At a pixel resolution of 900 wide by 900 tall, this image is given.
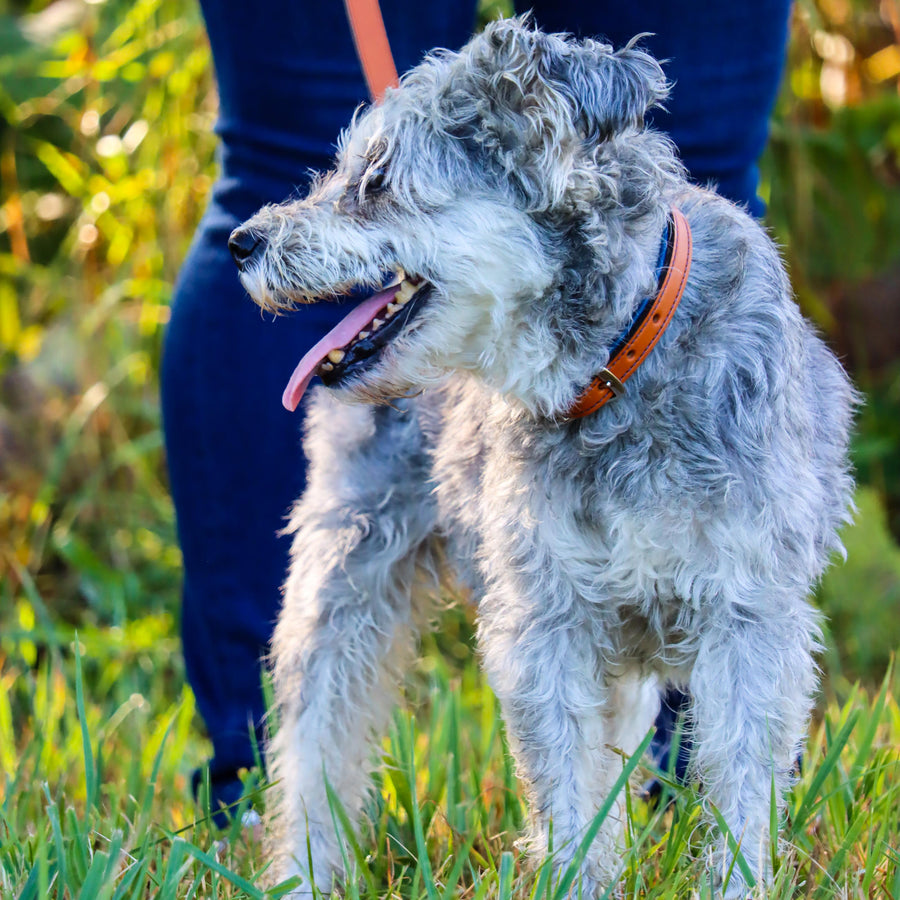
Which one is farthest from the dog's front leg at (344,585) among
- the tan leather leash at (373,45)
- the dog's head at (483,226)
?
the tan leather leash at (373,45)

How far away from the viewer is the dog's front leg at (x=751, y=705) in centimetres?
196

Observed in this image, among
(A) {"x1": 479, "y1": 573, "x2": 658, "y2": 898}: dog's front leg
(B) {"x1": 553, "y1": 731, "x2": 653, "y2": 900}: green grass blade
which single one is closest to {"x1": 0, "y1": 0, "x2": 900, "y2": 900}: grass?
(A) {"x1": 479, "y1": 573, "x2": 658, "y2": 898}: dog's front leg

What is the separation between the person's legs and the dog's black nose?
44cm

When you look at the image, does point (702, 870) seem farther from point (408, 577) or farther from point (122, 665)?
point (122, 665)

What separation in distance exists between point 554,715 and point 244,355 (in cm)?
109

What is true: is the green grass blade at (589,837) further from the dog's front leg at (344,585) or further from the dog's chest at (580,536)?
the dog's front leg at (344,585)

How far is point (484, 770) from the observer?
273cm

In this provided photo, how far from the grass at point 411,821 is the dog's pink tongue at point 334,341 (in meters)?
0.62

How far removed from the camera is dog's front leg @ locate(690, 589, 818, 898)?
1961 millimetres

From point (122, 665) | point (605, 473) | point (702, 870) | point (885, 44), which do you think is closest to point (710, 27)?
point (605, 473)

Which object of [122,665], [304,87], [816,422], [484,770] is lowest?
[122,665]

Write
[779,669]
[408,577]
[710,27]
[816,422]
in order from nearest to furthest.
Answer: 1. [779,669]
2. [816,422]
3. [710,27]
4. [408,577]

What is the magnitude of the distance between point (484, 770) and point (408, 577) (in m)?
0.50

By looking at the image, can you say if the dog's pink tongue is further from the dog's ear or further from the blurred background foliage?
the blurred background foliage
